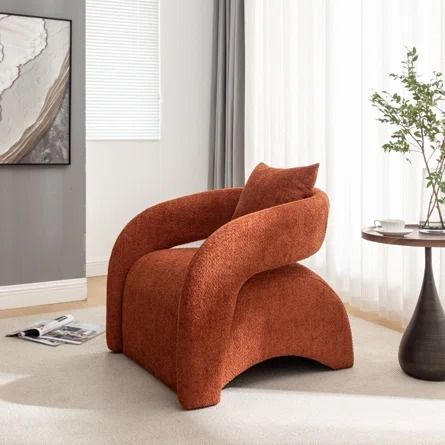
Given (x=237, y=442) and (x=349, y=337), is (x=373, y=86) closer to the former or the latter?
(x=349, y=337)

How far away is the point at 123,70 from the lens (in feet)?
16.7

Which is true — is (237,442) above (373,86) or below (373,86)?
below

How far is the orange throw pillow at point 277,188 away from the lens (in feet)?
9.16

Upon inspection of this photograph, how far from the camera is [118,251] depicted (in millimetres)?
3062

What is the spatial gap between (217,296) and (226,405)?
382 millimetres

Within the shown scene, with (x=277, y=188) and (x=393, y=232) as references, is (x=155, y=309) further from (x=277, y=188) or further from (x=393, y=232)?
(x=393, y=232)

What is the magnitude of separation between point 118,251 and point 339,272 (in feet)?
5.17

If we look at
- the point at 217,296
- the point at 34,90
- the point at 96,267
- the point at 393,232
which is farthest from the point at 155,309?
the point at 96,267

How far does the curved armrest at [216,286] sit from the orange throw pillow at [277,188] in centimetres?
28

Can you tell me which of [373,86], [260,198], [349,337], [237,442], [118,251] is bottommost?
[237,442]

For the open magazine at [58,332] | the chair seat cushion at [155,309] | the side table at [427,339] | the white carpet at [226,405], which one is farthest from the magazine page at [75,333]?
the side table at [427,339]

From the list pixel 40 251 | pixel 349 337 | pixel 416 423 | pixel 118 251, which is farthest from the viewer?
pixel 40 251

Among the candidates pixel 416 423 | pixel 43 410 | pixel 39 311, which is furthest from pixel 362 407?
pixel 39 311

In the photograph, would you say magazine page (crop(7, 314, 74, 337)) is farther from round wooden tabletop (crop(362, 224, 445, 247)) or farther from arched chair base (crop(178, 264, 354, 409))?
round wooden tabletop (crop(362, 224, 445, 247))
